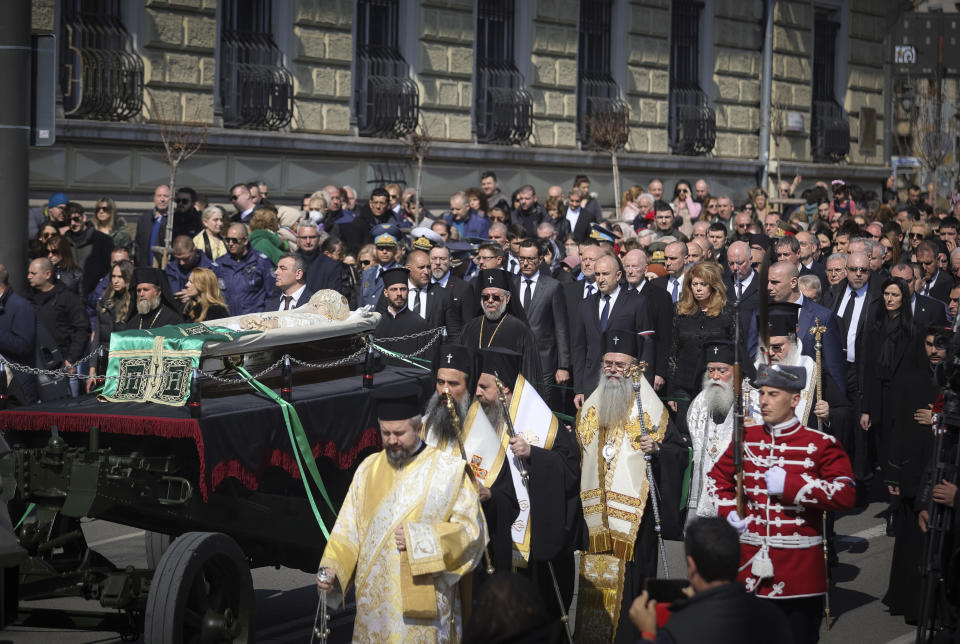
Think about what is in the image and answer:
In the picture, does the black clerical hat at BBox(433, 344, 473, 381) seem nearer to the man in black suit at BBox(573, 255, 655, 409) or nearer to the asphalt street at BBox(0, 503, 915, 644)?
the asphalt street at BBox(0, 503, 915, 644)

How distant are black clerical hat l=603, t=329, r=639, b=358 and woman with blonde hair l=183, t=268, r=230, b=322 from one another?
149 inches

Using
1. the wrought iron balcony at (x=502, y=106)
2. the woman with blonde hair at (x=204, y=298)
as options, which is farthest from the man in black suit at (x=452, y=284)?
the wrought iron balcony at (x=502, y=106)

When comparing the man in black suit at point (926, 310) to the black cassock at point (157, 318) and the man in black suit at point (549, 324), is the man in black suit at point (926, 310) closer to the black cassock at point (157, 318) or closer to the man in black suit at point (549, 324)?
the man in black suit at point (549, 324)

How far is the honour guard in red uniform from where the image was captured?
6.99m

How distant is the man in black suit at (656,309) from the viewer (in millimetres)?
11977

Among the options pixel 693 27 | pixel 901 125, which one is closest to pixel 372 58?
pixel 693 27

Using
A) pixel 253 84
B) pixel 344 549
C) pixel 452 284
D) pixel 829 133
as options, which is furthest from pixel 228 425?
pixel 829 133

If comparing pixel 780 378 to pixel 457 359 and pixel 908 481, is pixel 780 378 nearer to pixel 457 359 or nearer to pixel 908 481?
pixel 457 359

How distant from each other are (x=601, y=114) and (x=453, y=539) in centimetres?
1807

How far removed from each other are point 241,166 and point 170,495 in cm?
1204

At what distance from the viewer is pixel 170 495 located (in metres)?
7.64

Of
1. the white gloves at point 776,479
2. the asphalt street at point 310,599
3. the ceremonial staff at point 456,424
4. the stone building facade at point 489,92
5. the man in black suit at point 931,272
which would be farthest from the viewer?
the stone building facade at point 489,92

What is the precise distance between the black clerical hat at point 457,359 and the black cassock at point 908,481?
10.1ft

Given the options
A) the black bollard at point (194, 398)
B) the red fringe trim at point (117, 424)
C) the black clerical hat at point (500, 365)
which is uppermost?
the black clerical hat at point (500, 365)
